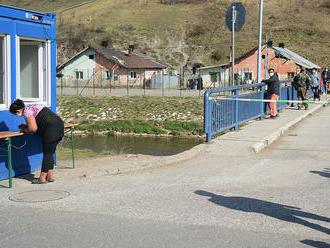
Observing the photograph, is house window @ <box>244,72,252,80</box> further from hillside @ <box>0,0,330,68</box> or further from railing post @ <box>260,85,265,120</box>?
railing post @ <box>260,85,265,120</box>

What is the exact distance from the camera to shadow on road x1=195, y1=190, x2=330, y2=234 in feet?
23.9

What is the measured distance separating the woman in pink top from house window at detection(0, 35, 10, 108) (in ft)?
1.60

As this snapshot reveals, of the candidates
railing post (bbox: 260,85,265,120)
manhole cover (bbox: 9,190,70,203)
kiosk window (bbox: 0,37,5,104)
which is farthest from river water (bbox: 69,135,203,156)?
manhole cover (bbox: 9,190,70,203)

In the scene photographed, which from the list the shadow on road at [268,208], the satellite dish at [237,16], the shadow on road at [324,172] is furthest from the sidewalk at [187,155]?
the satellite dish at [237,16]

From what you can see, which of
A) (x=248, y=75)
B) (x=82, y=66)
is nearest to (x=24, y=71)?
(x=248, y=75)

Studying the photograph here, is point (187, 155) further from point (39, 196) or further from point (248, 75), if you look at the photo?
point (248, 75)

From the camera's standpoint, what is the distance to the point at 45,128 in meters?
9.48

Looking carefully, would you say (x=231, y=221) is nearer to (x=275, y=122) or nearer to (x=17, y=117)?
(x=17, y=117)

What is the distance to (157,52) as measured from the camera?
101 meters

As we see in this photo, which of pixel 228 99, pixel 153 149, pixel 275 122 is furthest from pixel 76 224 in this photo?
pixel 153 149

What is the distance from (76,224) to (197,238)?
4.80ft

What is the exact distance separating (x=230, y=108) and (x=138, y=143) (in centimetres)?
1005

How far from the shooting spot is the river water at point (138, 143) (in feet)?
72.9

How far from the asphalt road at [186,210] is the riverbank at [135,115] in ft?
61.6
